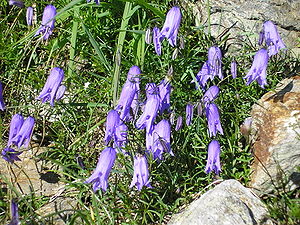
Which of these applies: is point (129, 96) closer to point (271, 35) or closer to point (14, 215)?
point (14, 215)

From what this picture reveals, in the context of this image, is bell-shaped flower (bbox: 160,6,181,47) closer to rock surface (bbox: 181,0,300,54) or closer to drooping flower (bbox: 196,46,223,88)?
drooping flower (bbox: 196,46,223,88)

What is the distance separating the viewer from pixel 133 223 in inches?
139

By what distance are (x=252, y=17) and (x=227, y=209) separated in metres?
2.17

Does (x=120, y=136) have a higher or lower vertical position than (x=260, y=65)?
lower

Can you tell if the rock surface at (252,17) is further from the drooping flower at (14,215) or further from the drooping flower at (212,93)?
the drooping flower at (14,215)

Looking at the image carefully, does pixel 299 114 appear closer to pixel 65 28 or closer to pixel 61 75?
pixel 61 75

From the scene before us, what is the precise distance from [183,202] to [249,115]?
0.92 metres

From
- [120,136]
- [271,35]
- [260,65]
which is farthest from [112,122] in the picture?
[271,35]

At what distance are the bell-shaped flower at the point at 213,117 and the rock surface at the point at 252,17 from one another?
122 cm

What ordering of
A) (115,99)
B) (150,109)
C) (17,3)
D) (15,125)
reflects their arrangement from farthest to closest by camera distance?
1. (17,3)
2. (15,125)
3. (115,99)
4. (150,109)

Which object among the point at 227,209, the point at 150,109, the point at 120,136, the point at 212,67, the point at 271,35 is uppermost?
the point at 271,35

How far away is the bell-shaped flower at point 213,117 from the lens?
3.74m

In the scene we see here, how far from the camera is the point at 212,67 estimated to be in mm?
4078

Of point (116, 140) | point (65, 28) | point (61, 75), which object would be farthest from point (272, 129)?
point (65, 28)
